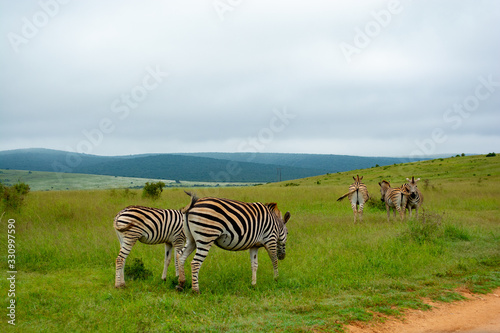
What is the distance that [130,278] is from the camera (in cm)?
841

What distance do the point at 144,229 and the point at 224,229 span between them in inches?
80.2

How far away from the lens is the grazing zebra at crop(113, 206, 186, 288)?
7.83 m

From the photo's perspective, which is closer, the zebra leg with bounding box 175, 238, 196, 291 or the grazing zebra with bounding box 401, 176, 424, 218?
the zebra leg with bounding box 175, 238, 196, 291

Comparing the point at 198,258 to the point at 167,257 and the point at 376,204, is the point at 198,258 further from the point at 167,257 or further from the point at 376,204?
the point at 376,204

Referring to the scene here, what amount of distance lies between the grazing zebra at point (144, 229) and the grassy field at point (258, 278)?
0.67 metres

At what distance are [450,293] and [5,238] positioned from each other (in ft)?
43.3

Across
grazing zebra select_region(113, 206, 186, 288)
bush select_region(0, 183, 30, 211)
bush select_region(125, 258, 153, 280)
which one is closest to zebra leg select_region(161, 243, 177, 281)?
grazing zebra select_region(113, 206, 186, 288)

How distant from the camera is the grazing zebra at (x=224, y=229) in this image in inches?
280

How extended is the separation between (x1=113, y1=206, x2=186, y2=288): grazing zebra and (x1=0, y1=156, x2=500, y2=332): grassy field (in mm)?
666

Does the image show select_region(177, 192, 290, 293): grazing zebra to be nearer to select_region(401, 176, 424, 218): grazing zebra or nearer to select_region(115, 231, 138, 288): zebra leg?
select_region(115, 231, 138, 288): zebra leg

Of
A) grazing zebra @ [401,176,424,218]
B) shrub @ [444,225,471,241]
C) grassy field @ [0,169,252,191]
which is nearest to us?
shrub @ [444,225,471,241]

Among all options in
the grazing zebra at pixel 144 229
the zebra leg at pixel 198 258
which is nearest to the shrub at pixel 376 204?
the grazing zebra at pixel 144 229

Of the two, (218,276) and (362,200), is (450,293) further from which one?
(362,200)

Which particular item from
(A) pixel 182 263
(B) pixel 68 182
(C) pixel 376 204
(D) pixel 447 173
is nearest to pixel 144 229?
(A) pixel 182 263
